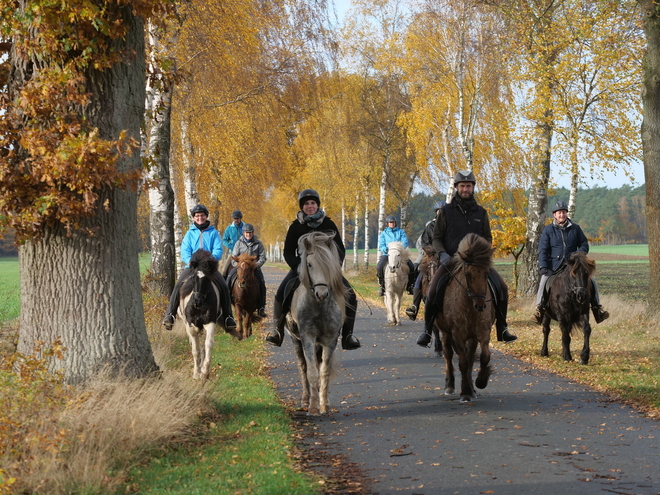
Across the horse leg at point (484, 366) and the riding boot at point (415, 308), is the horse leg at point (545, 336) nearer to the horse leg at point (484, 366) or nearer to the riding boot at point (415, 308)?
the riding boot at point (415, 308)

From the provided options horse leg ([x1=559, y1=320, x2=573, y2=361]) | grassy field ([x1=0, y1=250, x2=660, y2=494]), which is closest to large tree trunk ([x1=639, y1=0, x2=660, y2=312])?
grassy field ([x1=0, y1=250, x2=660, y2=494])

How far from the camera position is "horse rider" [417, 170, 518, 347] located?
384 inches

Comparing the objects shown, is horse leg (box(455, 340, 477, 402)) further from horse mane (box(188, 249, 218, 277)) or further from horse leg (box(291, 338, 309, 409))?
horse mane (box(188, 249, 218, 277))

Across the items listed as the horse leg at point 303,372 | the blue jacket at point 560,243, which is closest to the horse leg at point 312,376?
the horse leg at point 303,372

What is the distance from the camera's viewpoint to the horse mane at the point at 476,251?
9141mm

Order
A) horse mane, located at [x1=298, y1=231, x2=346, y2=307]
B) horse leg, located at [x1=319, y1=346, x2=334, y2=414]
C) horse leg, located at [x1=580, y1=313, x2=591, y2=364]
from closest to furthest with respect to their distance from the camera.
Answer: horse mane, located at [x1=298, y1=231, x2=346, y2=307]
horse leg, located at [x1=319, y1=346, x2=334, y2=414]
horse leg, located at [x1=580, y1=313, x2=591, y2=364]

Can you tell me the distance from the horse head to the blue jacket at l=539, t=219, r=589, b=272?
4256mm

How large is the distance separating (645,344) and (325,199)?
44.6 meters

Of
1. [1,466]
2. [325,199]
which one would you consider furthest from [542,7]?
[325,199]

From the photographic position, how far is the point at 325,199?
57750 mm

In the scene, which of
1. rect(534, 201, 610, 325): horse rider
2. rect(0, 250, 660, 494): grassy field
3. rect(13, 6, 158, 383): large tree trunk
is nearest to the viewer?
rect(0, 250, 660, 494): grassy field

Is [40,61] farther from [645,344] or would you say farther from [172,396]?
[645,344]

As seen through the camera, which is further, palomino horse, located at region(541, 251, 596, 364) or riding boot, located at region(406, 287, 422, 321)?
palomino horse, located at region(541, 251, 596, 364)

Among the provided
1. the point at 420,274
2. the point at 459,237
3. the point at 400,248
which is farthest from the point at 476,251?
the point at 400,248
